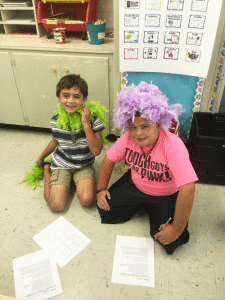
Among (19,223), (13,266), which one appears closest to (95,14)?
(19,223)

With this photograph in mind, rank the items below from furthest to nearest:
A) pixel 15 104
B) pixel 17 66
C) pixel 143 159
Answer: pixel 15 104, pixel 17 66, pixel 143 159

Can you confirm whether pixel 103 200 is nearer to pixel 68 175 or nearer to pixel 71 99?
pixel 68 175

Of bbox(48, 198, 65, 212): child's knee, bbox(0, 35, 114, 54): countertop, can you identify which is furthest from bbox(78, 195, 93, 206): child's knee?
bbox(0, 35, 114, 54): countertop


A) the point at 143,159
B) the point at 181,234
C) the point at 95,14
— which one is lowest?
the point at 181,234

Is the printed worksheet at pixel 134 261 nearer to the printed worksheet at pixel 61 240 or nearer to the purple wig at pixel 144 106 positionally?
the printed worksheet at pixel 61 240

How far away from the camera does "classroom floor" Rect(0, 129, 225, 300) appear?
107 centimetres

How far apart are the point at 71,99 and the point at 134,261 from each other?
3.00ft

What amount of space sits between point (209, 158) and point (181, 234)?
1.89ft

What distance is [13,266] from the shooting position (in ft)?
3.87

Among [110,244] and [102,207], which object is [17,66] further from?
[110,244]

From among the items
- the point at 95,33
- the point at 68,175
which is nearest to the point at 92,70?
the point at 95,33

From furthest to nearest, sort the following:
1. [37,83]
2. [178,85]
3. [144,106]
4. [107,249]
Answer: [37,83], [178,85], [107,249], [144,106]

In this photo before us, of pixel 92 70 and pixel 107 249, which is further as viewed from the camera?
pixel 92 70

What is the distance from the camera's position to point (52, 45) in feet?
5.84
